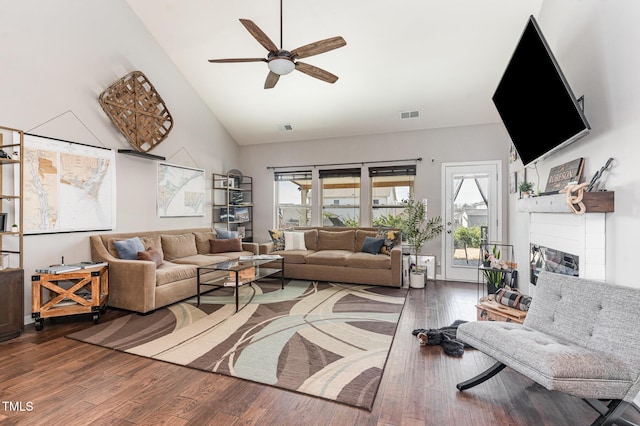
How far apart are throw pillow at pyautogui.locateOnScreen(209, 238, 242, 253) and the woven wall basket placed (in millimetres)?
1808

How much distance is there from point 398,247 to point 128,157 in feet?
13.9

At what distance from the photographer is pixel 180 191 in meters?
5.31

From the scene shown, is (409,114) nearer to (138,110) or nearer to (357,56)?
(357,56)

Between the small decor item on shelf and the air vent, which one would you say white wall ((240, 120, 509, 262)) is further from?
the small decor item on shelf

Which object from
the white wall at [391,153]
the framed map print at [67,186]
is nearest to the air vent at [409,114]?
the white wall at [391,153]

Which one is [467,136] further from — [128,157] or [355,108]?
[128,157]

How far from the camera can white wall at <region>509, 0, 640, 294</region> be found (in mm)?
1923

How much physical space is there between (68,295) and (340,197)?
447cm

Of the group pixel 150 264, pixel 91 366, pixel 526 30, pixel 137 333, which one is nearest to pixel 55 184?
pixel 150 264

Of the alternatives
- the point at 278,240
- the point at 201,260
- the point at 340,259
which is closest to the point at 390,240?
the point at 340,259

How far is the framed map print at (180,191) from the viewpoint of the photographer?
16.3ft

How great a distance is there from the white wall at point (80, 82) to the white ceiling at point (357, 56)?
43 centimetres

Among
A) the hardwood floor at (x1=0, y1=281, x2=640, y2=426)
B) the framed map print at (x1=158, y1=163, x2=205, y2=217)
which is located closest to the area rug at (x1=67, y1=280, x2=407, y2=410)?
the hardwood floor at (x1=0, y1=281, x2=640, y2=426)

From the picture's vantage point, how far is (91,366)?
2.38 metres
